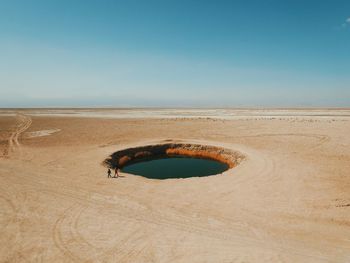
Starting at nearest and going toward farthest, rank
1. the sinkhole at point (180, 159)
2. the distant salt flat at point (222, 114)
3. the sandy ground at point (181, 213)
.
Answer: the sandy ground at point (181, 213) < the sinkhole at point (180, 159) < the distant salt flat at point (222, 114)

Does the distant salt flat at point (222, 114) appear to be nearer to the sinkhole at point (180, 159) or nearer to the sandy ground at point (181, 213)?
the sinkhole at point (180, 159)

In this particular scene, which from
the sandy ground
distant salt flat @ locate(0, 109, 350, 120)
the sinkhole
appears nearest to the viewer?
the sandy ground

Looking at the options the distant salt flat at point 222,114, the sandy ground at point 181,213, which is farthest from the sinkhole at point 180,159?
Answer: the distant salt flat at point 222,114

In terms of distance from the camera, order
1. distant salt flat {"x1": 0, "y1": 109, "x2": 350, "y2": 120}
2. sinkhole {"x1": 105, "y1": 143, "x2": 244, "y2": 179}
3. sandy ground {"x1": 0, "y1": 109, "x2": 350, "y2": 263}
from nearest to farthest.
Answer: sandy ground {"x1": 0, "y1": 109, "x2": 350, "y2": 263} → sinkhole {"x1": 105, "y1": 143, "x2": 244, "y2": 179} → distant salt flat {"x1": 0, "y1": 109, "x2": 350, "y2": 120}

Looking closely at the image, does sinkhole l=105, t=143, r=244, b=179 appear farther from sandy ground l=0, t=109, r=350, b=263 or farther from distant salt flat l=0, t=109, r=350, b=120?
distant salt flat l=0, t=109, r=350, b=120

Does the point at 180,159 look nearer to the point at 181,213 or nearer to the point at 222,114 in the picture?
the point at 181,213

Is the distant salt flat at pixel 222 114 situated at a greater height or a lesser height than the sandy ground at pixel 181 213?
greater

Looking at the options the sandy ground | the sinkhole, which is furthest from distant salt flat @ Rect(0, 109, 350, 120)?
the sandy ground

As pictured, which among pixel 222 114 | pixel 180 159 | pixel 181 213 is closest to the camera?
pixel 181 213

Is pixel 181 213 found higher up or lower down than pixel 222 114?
lower down

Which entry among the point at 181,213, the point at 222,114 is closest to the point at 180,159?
the point at 181,213

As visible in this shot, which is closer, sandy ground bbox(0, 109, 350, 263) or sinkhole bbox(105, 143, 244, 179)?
sandy ground bbox(0, 109, 350, 263)

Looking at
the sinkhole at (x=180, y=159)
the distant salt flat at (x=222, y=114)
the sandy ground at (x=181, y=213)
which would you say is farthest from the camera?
the distant salt flat at (x=222, y=114)
